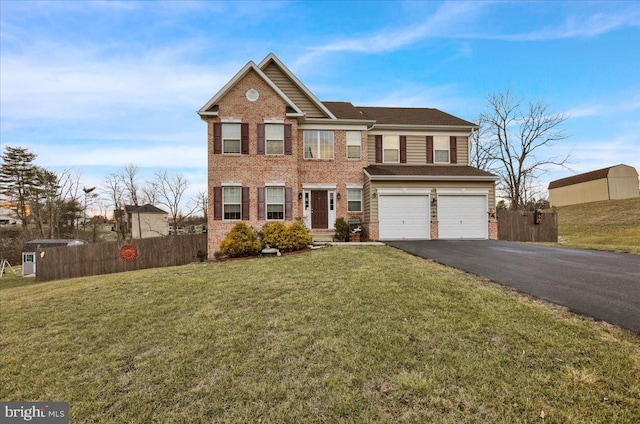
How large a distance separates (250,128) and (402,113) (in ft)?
32.7

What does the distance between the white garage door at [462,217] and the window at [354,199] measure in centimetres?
427

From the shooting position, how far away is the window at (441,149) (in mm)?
16984

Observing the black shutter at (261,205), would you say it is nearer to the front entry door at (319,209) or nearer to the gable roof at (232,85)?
the front entry door at (319,209)

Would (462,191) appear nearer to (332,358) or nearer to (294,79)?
(294,79)

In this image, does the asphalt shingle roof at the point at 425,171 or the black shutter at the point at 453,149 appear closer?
the asphalt shingle roof at the point at 425,171

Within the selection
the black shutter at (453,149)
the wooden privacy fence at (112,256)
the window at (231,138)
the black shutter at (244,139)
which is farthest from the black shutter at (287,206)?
the black shutter at (453,149)

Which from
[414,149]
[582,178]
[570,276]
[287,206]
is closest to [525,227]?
[414,149]

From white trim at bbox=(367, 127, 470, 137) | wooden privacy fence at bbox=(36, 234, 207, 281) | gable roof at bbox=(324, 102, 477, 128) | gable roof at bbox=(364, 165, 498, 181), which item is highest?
gable roof at bbox=(324, 102, 477, 128)

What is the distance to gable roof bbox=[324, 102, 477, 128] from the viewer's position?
55.2 feet

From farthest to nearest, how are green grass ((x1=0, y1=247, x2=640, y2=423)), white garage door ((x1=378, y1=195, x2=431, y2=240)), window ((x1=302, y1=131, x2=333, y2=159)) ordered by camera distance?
window ((x1=302, y1=131, x2=333, y2=159)) → white garage door ((x1=378, y1=195, x2=431, y2=240)) → green grass ((x1=0, y1=247, x2=640, y2=423))

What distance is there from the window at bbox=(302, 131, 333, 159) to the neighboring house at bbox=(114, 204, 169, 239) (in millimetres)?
24897

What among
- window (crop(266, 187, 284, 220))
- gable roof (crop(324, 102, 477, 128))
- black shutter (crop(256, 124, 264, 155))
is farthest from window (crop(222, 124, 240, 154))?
gable roof (crop(324, 102, 477, 128))

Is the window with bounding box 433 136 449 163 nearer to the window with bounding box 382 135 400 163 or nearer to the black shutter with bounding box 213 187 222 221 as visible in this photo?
the window with bounding box 382 135 400 163

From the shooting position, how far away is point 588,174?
3338 centimetres
